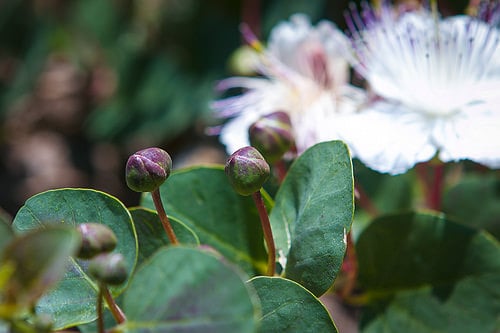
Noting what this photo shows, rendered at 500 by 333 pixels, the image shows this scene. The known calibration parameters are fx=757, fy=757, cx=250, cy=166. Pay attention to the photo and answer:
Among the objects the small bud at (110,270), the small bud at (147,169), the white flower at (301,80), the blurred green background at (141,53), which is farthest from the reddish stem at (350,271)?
the blurred green background at (141,53)

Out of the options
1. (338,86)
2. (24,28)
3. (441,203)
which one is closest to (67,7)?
(24,28)

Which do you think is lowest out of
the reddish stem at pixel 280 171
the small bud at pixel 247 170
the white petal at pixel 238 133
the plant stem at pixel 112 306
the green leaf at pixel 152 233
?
the reddish stem at pixel 280 171

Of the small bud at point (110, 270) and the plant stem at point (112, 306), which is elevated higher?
the small bud at point (110, 270)

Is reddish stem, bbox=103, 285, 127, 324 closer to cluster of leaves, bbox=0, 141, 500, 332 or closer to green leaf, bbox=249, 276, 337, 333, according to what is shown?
cluster of leaves, bbox=0, 141, 500, 332

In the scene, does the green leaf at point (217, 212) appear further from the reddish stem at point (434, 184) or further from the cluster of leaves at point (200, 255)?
the reddish stem at point (434, 184)

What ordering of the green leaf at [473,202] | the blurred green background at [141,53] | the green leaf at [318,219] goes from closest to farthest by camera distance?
the green leaf at [318,219], the green leaf at [473,202], the blurred green background at [141,53]

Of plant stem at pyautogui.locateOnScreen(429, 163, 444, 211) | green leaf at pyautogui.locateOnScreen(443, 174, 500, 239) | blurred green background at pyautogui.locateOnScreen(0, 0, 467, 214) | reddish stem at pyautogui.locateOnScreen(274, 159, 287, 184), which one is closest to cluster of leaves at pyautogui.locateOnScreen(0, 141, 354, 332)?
reddish stem at pyautogui.locateOnScreen(274, 159, 287, 184)
